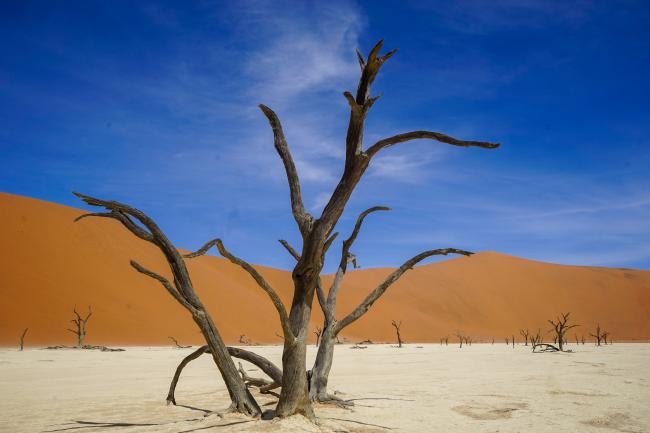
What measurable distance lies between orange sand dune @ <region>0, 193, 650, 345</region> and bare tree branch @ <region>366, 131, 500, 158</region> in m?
30.7

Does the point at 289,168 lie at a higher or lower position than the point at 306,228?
higher

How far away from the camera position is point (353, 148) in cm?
480

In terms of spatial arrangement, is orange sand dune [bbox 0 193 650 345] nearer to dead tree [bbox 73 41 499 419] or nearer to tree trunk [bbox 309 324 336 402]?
tree trunk [bbox 309 324 336 402]

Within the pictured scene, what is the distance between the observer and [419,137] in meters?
4.61

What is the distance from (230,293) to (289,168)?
153ft

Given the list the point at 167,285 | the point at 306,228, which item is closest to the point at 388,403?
the point at 306,228

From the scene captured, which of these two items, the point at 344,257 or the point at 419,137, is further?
the point at 344,257

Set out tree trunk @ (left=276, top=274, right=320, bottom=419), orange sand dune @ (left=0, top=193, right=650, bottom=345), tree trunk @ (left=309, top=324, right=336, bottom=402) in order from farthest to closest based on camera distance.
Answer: orange sand dune @ (left=0, top=193, right=650, bottom=345) < tree trunk @ (left=309, top=324, right=336, bottom=402) < tree trunk @ (left=276, top=274, right=320, bottom=419)

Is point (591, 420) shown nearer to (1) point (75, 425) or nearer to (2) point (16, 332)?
(1) point (75, 425)

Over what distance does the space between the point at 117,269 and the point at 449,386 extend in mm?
38571

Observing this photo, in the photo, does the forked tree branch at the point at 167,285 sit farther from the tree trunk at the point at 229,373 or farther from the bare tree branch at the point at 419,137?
the bare tree branch at the point at 419,137

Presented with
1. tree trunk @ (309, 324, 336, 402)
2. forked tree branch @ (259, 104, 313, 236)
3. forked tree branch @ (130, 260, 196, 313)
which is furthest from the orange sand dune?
Answer: forked tree branch @ (259, 104, 313, 236)

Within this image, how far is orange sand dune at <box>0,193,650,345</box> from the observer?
34.0m

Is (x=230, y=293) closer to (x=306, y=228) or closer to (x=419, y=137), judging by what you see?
(x=306, y=228)
